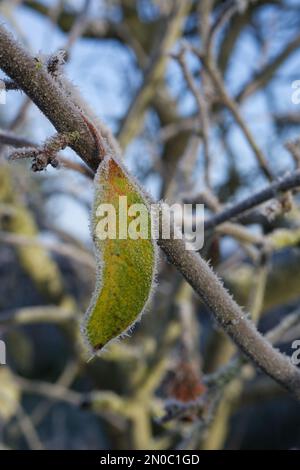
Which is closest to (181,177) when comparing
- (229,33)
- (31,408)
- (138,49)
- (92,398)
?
(92,398)

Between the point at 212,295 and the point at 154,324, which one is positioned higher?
the point at 154,324

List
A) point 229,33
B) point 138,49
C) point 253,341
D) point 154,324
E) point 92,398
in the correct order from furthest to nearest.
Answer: point 229,33
point 138,49
point 154,324
point 92,398
point 253,341

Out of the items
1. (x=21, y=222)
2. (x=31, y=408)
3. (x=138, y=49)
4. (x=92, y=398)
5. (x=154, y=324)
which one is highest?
(x=138, y=49)

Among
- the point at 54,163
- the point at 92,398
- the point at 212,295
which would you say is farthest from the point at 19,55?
the point at 92,398

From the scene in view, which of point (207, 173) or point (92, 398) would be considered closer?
point (207, 173)
